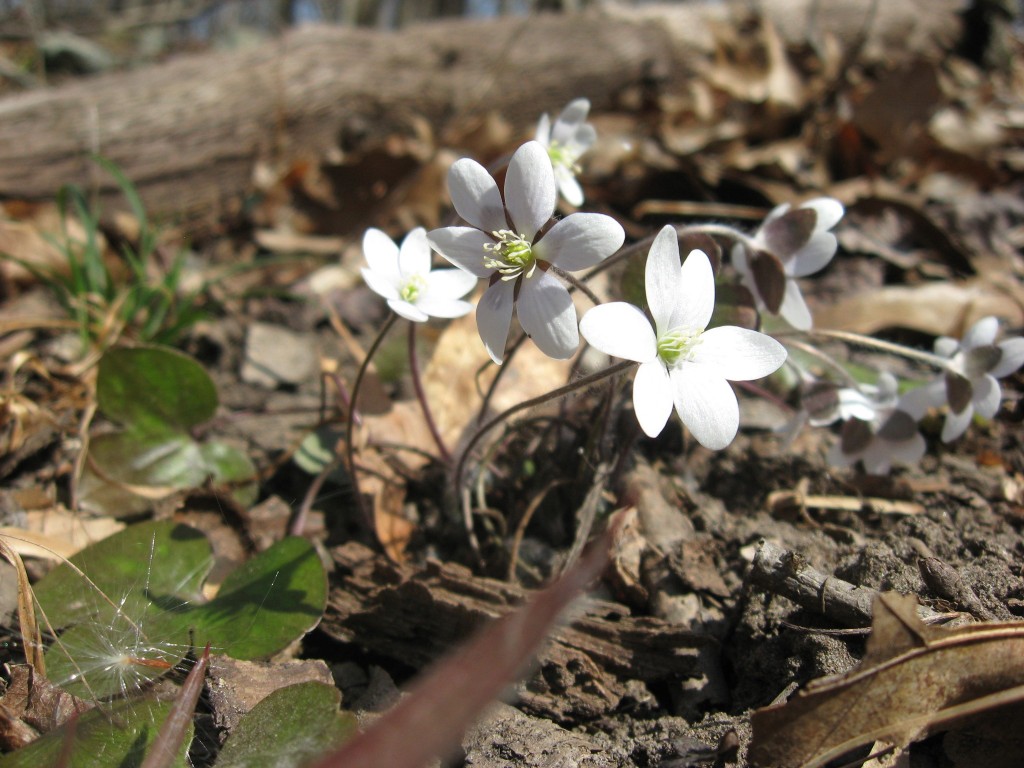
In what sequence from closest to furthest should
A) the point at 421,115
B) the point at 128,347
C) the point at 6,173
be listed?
the point at 128,347, the point at 6,173, the point at 421,115

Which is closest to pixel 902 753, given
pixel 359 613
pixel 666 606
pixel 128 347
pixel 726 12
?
pixel 666 606

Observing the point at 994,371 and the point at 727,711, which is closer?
the point at 727,711

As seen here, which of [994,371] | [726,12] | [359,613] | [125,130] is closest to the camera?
[359,613]

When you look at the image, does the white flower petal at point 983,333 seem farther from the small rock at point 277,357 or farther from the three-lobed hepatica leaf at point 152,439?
the small rock at point 277,357

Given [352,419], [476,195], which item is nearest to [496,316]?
[476,195]

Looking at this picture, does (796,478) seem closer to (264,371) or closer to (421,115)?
(264,371)

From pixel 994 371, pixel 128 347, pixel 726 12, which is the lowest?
pixel 128 347

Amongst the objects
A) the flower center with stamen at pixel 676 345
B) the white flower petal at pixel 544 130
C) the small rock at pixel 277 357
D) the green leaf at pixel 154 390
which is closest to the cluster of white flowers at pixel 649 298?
the flower center with stamen at pixel 676 345
